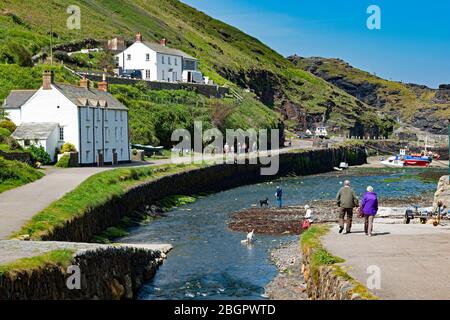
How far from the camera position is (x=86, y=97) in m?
64.3

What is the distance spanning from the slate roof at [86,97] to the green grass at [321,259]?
1405 inches

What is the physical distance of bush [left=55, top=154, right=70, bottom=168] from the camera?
5869 centimetres

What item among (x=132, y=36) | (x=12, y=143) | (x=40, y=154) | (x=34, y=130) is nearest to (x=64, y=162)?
(x=40, y=154)

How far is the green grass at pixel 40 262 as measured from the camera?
17328mm

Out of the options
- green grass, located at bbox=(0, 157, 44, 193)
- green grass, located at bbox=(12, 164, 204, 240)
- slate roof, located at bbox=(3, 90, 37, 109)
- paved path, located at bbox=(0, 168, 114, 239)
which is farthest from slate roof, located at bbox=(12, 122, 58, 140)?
green grass, located at bbox=(0, 157, 44, 193)

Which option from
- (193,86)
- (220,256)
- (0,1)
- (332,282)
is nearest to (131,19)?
(0,1)

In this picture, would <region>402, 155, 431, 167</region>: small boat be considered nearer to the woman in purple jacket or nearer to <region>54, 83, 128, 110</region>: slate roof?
<region>54, 83, 128, 110</region>: slate roof

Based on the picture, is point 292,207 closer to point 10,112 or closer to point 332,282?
point 10,112

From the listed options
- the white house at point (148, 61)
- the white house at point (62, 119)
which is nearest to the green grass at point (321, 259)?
the white house at point (62, 119)

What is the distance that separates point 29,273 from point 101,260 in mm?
5521

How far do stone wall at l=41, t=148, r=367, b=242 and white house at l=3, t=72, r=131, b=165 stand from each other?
311 inches

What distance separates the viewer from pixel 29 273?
17641 millimetres

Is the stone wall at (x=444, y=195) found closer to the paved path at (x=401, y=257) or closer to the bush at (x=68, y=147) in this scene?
the paved path at (x=401, y=257)

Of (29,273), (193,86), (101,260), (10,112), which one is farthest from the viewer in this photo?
(193,86)
